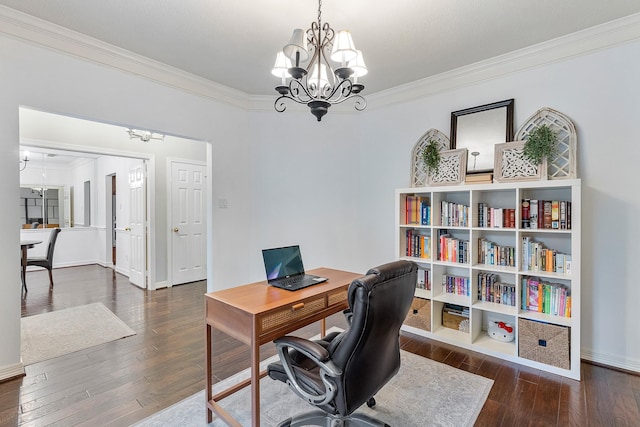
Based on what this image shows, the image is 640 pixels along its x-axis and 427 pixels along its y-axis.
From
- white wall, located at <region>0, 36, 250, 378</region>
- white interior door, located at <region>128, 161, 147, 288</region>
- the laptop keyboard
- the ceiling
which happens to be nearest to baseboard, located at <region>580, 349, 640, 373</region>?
the laptop keyboard

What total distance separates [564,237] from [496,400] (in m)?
1.48

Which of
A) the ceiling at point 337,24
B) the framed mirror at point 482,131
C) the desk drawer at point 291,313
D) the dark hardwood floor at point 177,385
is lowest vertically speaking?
the dark hardwood floor at point 177,385

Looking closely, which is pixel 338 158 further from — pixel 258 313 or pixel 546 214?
pixel 258 313

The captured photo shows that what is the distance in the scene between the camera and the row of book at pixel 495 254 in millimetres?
2707

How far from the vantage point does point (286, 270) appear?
2199mm

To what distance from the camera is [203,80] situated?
11.1 feet

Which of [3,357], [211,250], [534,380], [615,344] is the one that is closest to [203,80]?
[211,250]

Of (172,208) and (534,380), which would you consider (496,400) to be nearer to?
(534,380)

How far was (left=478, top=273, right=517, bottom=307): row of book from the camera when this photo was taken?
2719 mm

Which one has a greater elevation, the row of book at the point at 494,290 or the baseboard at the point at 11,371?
the row of book at the point at 494,290

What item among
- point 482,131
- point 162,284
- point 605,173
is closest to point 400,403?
point 605,173

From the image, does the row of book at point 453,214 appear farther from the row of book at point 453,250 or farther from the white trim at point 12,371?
the white trim at point 12,371

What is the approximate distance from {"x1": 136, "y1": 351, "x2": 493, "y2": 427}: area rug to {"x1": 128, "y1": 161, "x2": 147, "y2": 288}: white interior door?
134 inches

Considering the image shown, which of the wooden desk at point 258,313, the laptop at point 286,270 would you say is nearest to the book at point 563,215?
the wooden desk at point 258,313
